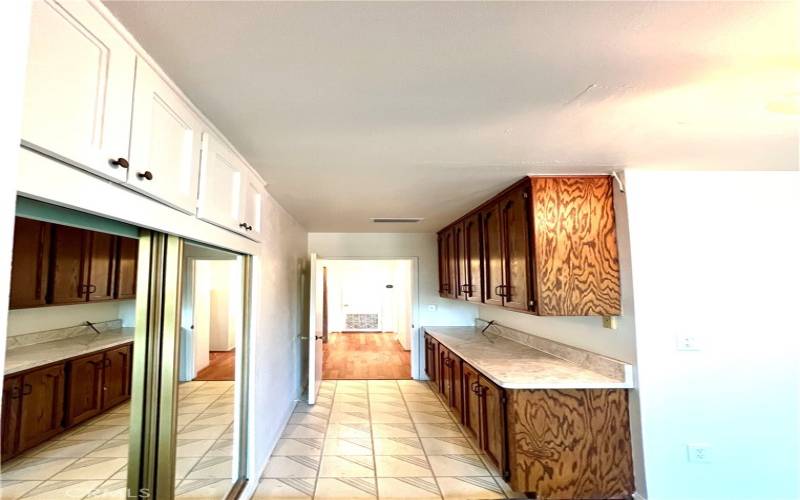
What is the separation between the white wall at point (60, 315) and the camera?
856 mm

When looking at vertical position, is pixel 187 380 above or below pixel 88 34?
below

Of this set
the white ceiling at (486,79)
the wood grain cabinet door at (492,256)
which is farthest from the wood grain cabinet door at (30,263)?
the wood grain cabinet door at (492,256)

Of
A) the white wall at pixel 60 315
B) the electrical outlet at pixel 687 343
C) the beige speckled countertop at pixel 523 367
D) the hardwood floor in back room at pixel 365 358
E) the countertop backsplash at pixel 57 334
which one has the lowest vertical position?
the hardwood floor in back room at pixel 365 358

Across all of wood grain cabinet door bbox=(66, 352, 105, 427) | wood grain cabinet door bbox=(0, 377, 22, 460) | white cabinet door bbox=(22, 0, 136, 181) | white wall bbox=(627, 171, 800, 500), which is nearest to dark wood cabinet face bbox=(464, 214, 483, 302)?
white wall bbox=(627, 171, 800, 500)

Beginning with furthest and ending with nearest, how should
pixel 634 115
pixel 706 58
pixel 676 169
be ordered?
pixel 676 169 → pixel 634 115 → pixel 706 58

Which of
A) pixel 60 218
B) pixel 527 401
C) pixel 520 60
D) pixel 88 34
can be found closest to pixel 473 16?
pixel 520 60

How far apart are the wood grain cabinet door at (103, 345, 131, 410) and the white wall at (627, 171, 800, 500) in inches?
103

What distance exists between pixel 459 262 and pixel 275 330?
2.10 metres

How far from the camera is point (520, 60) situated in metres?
1.16

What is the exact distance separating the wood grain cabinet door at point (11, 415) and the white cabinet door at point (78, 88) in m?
0.54

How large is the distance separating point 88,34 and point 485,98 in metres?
1.20

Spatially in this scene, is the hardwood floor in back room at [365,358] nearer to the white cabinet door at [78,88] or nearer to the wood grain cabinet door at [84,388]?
the wood grain cabinet door at [84,388]

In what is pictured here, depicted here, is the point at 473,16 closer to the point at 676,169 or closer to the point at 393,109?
the point at 393,109

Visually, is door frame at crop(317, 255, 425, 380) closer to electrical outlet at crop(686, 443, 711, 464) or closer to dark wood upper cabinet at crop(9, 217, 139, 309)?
electrical outlet at crop(686, 443, 711, 464)
